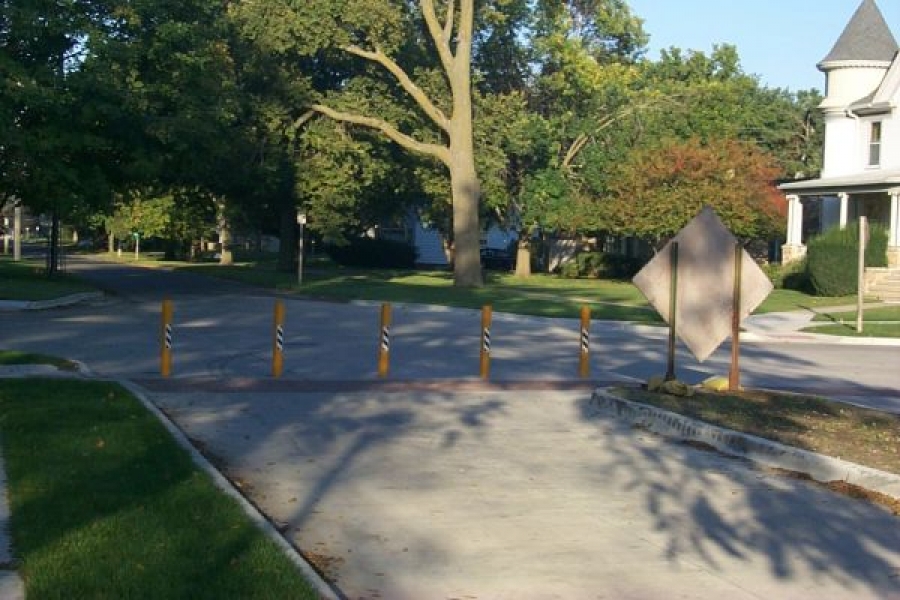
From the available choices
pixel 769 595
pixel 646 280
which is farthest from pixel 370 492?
pixel 646 280

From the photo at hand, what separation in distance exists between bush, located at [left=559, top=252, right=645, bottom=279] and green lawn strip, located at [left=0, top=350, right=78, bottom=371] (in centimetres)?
4395

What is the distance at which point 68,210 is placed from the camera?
112ft

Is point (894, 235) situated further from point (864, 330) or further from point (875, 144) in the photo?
point (864, 330)

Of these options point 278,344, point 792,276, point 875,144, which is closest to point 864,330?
point 278,344

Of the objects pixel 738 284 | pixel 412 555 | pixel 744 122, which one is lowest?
pixel 412 555

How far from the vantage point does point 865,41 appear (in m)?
46.6

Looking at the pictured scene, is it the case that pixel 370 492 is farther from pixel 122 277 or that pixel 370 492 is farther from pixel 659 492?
pixel 122 277

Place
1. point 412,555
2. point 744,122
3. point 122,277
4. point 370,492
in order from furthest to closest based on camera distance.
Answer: point 744,122 < point 122,277 < point 370,492 < point 412,555

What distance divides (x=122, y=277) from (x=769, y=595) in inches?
1822

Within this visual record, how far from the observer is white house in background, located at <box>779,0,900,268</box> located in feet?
144

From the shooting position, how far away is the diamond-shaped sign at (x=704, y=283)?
47.0ft

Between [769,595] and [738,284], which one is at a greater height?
Answer: [738,284]

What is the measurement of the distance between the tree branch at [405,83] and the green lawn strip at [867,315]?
56.8 ft

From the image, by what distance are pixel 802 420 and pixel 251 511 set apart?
6761mm
